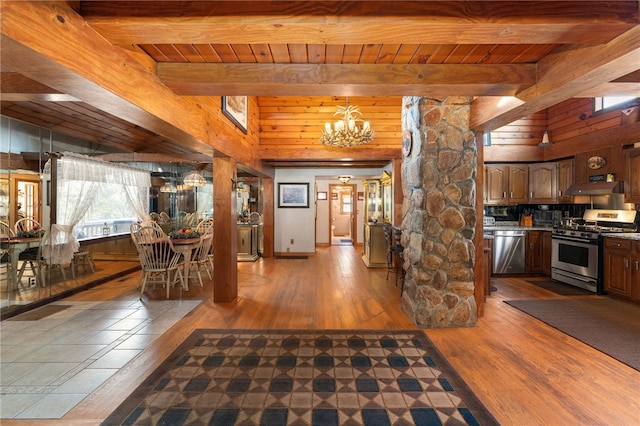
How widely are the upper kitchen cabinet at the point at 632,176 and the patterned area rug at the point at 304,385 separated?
4017 mm

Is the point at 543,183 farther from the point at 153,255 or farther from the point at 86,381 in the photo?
the point at 86,381

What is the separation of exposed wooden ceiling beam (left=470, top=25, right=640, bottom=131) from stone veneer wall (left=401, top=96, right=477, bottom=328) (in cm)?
56

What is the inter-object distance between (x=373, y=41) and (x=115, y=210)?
21.0 ft

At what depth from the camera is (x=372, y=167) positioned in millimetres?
7359

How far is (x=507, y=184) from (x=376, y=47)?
16.5ft

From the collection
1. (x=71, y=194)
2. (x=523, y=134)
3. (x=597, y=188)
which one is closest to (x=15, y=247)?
(x=71, y=194)

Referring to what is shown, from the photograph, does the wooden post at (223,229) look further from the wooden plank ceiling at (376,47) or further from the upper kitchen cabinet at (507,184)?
the upper kitchen cabinet at (507,184)

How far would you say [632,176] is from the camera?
411 cm

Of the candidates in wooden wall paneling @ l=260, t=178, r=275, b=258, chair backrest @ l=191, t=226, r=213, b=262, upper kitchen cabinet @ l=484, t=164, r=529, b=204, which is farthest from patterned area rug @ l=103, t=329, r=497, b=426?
wooden wall paneling @ l=260, t=178, r=275, b=258

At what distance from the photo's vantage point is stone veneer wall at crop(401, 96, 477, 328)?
119 inches

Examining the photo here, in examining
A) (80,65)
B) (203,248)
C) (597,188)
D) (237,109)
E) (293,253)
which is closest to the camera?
(80,65)

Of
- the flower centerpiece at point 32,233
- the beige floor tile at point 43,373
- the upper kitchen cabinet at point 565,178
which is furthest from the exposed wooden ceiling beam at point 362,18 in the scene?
the upper kitchen cabinet at point 565,178

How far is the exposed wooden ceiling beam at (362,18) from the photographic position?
4.61ft

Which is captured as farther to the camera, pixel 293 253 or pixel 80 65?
pixel 293 253
